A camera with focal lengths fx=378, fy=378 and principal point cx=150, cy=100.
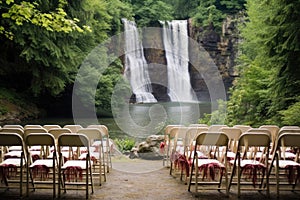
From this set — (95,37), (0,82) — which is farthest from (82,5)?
(0,82)

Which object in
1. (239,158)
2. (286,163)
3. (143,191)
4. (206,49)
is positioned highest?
(206,49)

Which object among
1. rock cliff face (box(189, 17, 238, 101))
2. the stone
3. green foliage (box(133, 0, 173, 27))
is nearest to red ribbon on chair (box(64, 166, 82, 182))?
the stone

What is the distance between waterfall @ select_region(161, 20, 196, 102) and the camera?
110 ft

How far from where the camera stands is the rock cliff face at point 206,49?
113ft

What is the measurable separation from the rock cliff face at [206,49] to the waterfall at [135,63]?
2021 millimetres

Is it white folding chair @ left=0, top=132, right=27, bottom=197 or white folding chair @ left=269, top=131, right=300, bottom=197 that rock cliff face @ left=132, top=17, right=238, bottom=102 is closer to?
white folding chair @ left=269, top=131, right=300, bottom=197

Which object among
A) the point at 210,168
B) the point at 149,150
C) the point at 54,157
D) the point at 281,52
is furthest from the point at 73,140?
the point at 281,52

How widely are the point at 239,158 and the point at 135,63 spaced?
26951 millimetres

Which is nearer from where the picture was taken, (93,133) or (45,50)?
(93,133)

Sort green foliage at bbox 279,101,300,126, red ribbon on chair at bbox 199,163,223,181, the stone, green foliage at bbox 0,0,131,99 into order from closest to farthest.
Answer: red ribbon on chair at bbox 199,163,223,181 → green foliage at bbox 279,101,300,126 → the stone → green foliage at bbox 0,0,131,99

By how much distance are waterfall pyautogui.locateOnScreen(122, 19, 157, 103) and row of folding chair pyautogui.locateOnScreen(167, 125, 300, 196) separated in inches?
954

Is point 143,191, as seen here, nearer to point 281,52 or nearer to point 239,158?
point 239,158

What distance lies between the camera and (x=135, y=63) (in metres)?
31.0

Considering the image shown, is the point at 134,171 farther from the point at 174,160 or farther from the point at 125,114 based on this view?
the point at 125,114
